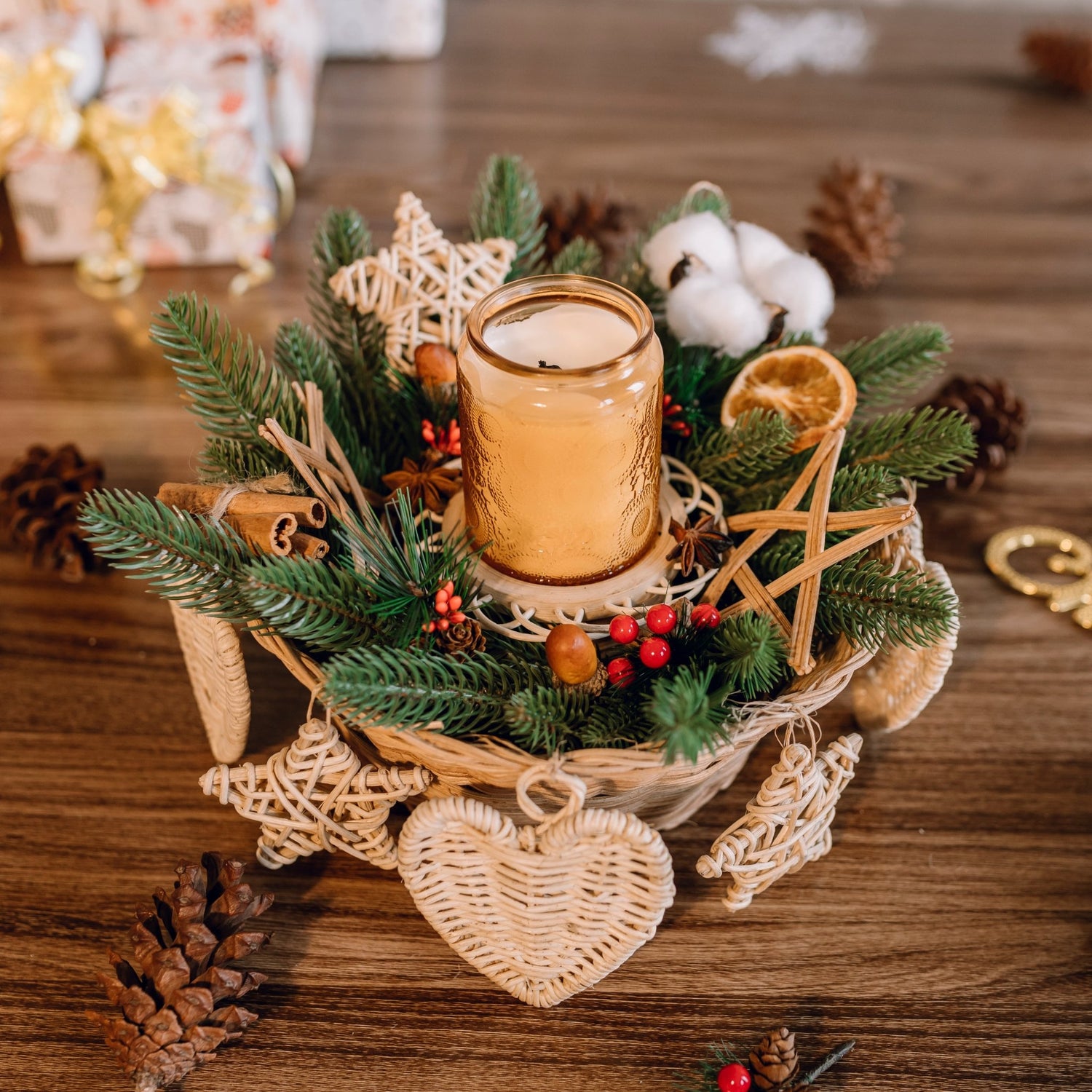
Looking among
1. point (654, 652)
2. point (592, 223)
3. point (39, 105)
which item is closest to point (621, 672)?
point (654, 652)

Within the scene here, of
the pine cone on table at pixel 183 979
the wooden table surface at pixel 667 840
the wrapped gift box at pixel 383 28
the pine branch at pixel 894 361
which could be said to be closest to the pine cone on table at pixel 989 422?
the wooden table surface at pixel 667 840

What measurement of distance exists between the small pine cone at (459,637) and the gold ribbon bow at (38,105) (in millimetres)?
854

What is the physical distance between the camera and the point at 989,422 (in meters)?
1.00

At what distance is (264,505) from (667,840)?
13.8 inches

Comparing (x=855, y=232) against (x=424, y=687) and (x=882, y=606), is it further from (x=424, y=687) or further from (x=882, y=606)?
(x=424, y=687)

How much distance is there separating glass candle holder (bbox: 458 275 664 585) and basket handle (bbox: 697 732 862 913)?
17cm

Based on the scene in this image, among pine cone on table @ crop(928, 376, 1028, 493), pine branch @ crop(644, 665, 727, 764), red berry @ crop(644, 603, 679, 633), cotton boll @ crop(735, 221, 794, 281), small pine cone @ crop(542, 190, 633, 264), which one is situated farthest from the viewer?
small pine cone @ crop(542, 190, 633, 264)

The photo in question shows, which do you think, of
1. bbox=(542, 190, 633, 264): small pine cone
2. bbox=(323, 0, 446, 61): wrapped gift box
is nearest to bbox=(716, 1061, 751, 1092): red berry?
bbox=(542, 190, 633, 264): small pine cone

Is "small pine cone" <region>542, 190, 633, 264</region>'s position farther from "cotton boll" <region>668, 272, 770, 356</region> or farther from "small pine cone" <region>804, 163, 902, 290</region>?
"cotton boll" <region>668, 272, 770, 356</region>

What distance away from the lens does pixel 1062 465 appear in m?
1.02

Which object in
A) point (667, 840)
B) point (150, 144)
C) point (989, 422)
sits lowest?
point (667, 840)

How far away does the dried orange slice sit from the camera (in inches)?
29.2

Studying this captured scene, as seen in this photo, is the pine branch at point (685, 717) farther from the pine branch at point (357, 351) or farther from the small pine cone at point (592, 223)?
the small pine cone at point (592, 223)

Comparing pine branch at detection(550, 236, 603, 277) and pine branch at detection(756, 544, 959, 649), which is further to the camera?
pine branch at detection(550, 236, 603, 277)
